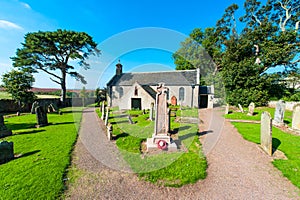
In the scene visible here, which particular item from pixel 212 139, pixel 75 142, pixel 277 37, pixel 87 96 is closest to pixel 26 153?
pixel 75 142

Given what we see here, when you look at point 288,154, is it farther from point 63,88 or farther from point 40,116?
point 63,88

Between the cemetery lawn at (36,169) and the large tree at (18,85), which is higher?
the large tree at (18,85)

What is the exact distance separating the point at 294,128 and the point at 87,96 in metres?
32.0

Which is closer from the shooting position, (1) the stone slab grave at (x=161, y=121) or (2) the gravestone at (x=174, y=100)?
(1) the stone slab grave at (x=161, y=121)

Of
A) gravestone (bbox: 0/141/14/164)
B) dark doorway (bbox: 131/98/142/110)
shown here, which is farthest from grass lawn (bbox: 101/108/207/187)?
dark doorway (bbox: 131/98/142/110)

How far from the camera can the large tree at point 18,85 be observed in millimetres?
14625

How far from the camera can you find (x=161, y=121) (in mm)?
6363

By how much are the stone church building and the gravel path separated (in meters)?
14.0

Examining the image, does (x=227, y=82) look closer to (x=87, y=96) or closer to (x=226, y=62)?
(x=226, y=62)

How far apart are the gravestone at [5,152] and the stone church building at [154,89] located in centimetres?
1528

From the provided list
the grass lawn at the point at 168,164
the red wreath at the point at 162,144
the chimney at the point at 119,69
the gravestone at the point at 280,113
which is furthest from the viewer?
the chimney at the point at 119,69

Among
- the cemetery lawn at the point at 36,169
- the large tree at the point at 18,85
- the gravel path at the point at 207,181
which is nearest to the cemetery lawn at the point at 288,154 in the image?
the gravel path at the point at 207,181

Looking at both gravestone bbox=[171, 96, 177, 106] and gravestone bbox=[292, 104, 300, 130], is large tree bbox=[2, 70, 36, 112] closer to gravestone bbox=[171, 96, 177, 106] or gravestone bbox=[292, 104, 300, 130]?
gravestone bbox=[171, 96, 177, 106]

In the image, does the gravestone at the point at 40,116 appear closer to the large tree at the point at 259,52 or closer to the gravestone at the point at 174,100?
the gravestone at the point at 174,100
